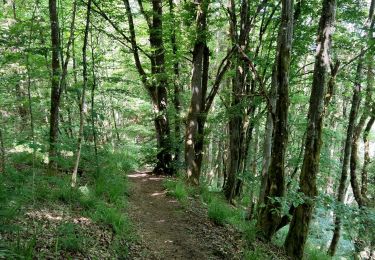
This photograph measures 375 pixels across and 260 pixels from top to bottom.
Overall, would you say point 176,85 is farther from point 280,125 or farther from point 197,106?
point 280,125

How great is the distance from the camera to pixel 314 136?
19.9ft

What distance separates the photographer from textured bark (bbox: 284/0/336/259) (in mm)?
5746

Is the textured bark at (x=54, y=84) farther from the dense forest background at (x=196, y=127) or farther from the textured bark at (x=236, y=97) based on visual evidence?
the textured bark at (x=236, y=97)

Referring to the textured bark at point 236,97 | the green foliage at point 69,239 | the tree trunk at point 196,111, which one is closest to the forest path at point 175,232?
the green foliage at point 69,239

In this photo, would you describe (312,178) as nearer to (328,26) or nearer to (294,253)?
(294,253)

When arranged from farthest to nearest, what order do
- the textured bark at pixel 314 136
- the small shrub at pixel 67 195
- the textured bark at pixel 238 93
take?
the textured bark at pixel 238 93, the small shrub at pixel 67 195, the textured bark at pixel 314 136

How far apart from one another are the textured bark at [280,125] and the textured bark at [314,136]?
0.48 meters

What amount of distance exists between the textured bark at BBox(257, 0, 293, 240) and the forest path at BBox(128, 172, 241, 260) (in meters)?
0.85

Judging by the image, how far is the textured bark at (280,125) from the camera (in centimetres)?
630

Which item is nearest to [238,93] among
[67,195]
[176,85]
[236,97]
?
[236,97]

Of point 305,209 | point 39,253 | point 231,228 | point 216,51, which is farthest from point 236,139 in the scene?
point 216,51

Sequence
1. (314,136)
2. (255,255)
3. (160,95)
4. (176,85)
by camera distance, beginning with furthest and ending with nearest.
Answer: (176,85)
(160,95)
(314,136)
(255,255)

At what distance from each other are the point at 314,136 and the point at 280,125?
0.70m

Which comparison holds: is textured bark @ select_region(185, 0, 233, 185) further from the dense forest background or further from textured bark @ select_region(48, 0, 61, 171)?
textured bark @ select_region(48, 0, 61, 171)
